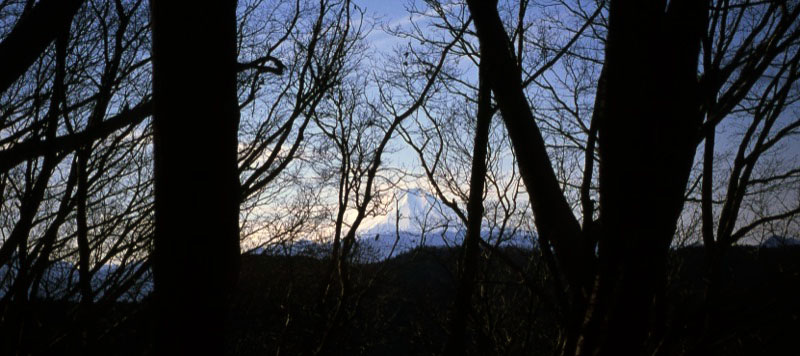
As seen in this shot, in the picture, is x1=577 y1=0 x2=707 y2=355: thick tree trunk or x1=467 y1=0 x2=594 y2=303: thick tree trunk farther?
x1=467 y1=0 x2=594 y2=303: thick tree trunk

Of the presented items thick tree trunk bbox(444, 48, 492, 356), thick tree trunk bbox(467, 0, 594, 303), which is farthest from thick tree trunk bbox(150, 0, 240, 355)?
thick tree trunk bbox(444, 48, 492, 356)

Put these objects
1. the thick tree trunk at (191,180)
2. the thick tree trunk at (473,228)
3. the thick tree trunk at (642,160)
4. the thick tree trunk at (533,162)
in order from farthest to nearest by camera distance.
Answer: the thick tree trunk at (473,228) → the thick tree trunk at (533,162) → the thick tree trunk at (642,160) → the thick tree trunk at (191,180)

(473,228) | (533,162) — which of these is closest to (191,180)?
(533,162)

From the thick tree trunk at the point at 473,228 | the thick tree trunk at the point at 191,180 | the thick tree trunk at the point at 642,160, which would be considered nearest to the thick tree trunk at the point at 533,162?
the thick tree trunk at the point at 642,160

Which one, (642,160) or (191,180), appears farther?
(642,160)

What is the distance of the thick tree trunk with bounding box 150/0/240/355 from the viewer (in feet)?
4.39

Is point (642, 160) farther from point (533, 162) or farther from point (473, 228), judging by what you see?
point (473, 228)

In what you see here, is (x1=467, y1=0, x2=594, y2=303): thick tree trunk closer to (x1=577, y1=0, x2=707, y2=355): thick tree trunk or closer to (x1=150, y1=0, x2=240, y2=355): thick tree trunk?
(x1=577, y1=0, x2=707, y2=355): thick tree trunk

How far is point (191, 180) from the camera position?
4.44ft

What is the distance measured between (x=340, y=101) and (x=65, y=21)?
7439 mm

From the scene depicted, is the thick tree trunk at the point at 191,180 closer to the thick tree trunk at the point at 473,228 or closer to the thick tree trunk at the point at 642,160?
the thick tree trunk at the point at 642,160

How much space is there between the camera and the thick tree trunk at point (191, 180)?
1338mm

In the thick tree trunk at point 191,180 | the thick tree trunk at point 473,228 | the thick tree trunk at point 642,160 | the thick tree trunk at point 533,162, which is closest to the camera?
the thick tree trunk at point 191,180

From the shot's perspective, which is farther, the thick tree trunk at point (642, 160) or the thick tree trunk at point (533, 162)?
the thick tree trunk at point (533, 162)
